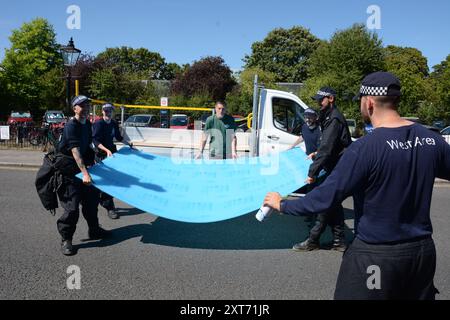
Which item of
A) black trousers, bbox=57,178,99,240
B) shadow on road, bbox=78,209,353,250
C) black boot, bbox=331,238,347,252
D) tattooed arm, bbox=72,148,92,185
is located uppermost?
tattooed arm, bbox=72,148,92,185

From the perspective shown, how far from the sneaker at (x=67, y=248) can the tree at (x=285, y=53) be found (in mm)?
63611

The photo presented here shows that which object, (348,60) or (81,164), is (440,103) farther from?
(81,164)

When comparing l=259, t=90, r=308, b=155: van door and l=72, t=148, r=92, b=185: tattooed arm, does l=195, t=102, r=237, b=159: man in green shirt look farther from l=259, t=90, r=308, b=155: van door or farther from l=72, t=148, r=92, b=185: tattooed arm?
l=72, t=148, r=92, b=185: tattooed arm

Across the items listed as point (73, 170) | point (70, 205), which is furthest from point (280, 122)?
point (70, 205)

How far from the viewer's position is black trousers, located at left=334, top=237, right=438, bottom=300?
2217 mm

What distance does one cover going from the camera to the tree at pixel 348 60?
107 ft

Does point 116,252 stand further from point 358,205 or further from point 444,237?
point 444,237

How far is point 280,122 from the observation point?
889 centimetres

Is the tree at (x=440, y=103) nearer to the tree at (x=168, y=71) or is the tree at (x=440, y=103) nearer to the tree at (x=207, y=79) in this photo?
the tree at (x=207, y=79)

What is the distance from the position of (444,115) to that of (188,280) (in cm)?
3201

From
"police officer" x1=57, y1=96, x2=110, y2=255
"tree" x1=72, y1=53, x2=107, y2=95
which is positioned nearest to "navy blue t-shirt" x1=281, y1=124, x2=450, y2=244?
"police officer" x1=57, y1=96, x2=110, y2=255

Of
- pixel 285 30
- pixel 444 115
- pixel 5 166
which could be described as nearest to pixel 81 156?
pixel 5 166

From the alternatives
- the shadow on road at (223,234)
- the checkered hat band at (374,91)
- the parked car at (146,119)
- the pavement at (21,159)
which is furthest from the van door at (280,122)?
the parked car at (146,119)

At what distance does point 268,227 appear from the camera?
6.71 meters
